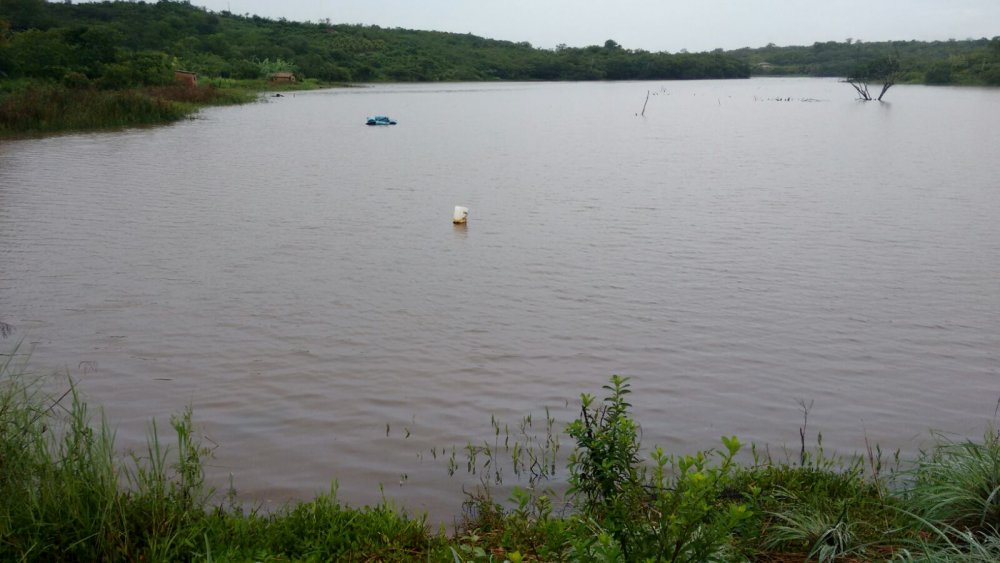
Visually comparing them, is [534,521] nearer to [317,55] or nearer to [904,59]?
[317,55]

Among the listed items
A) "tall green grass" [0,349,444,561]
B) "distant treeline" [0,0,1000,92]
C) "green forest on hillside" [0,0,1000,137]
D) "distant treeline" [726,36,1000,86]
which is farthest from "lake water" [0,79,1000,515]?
"distant treeline" [726,36,1000,86]

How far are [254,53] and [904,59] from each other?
80.8 metres

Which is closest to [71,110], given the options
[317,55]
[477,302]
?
[477,302]

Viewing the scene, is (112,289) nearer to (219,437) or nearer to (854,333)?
(219,437)

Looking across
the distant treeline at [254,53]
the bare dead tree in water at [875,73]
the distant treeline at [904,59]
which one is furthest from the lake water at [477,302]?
the distant treeline at [904,59]

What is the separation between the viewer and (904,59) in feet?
352

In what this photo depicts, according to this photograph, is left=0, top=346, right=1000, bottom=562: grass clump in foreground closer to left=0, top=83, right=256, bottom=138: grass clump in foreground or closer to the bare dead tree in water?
left=0, top=83, right=256, bottom=138: grass clump in foreground

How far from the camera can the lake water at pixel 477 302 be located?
591 cm

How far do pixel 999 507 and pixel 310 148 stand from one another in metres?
23.9

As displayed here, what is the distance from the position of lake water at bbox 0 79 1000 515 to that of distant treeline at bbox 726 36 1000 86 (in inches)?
2923

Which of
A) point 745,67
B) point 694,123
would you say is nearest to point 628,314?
point 694,123

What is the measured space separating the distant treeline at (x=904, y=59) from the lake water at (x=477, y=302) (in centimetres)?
7425

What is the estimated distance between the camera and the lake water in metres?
Result: 5.91

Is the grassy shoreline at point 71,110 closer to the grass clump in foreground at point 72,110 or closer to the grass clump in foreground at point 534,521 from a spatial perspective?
the grass clump in foreground at point 72,110
